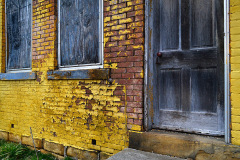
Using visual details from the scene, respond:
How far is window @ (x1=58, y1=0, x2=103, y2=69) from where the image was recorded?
357 centimetres

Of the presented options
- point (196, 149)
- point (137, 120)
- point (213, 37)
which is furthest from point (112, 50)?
point (196, 149)

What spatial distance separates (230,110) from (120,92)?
149 cm

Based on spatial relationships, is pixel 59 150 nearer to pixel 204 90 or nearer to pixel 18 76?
pixel 18 76

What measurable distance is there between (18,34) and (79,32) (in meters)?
2.05

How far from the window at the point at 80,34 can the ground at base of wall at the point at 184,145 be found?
1429 millimetres

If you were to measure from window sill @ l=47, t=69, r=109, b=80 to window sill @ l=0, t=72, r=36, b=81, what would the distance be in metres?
0.55

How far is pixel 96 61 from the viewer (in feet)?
11.8

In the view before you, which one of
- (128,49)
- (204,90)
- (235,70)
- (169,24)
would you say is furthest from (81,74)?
(235,70)

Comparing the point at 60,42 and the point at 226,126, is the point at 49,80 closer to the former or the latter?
the point at 60,42

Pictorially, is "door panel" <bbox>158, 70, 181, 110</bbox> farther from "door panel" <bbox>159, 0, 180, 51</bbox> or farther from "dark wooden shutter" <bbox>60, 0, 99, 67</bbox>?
"dark wooden shutter" <bbox>60, 0, 99, 67</bbox>

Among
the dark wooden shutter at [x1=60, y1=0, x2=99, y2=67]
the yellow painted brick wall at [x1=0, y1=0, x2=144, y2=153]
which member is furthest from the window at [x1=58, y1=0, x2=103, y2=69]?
the yellow painted brick wall at [x1=0, y1=0, x2=144, y2=153]

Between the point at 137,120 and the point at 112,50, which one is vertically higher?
the point at 112,50

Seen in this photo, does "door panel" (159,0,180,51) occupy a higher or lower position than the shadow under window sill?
higher

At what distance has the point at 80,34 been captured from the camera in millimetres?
3814
